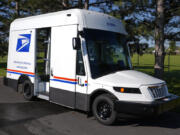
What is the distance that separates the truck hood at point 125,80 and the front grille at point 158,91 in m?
0.14

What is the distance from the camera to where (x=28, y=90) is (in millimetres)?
7777

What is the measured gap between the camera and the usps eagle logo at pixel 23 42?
24.9ft

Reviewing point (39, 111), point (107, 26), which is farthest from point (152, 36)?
point (39, 111)

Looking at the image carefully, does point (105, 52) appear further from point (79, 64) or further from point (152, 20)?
point (152, 20)

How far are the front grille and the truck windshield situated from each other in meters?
1.16

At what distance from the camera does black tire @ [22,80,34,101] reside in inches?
295

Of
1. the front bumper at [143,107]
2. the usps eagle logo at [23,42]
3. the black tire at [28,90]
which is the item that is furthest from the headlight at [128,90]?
the usps eagle logo at [23,42]

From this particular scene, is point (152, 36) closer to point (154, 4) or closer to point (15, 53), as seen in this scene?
point (154, 4)

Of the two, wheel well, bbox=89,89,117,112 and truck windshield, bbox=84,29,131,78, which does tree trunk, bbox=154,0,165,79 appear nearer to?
truck windshield, bbox=84,29,131,78

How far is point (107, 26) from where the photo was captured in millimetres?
6156

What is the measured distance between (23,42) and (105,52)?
342 cm

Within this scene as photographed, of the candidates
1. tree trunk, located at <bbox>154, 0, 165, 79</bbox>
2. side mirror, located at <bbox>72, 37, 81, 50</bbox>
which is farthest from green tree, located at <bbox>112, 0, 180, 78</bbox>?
side mirror, located at <bbox>72, 37, 81, 50</bbox>

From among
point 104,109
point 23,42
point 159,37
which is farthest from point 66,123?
point 159,37

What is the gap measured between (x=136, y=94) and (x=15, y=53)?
5.31 meters
